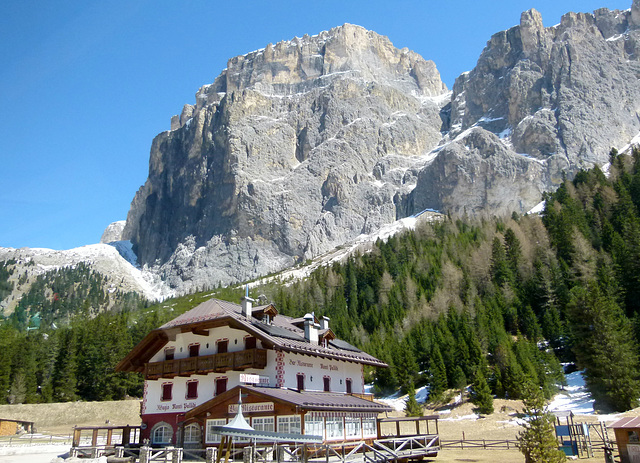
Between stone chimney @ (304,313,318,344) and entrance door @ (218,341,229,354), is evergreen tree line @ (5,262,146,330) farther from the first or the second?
entrance door @ (218,341,229,354)

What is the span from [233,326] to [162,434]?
9.35m

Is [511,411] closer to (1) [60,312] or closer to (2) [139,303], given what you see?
(2) [139,303]

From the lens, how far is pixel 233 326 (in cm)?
3278

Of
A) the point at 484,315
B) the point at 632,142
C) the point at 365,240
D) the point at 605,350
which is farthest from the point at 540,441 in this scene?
the point at 632,142

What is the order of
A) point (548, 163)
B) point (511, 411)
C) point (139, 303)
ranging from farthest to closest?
point (548, 163) → point (139, 303) → point (511, 411)

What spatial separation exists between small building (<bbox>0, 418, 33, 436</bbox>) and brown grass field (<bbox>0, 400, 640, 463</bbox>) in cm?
292

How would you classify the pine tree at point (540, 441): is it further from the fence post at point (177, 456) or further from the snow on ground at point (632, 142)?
the snow on ground at point (632, 142)

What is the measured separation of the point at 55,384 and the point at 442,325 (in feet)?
192

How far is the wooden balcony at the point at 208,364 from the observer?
31016 mm

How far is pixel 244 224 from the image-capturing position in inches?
7766

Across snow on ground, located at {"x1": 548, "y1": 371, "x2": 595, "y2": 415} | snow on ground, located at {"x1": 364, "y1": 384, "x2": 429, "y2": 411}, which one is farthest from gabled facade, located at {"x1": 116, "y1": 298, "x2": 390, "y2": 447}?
snow on ground, located at {"x1": 364, "y1": 384, "x2": 429, "y2": 411}

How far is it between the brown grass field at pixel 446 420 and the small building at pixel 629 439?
485 centimetres

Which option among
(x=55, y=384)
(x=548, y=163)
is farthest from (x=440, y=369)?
(x=548, y=163)

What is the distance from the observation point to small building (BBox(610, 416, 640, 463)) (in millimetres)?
22844
